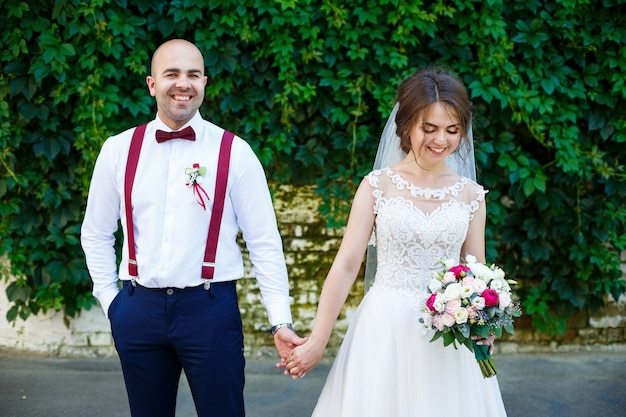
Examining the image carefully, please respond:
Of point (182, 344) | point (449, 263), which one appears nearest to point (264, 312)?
point (182, 344)

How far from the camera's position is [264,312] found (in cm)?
530

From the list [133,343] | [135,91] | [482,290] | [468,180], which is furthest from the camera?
[135,91]

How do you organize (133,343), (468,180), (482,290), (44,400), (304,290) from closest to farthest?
(482,290) < (133,343) < (468,180) < (44,400) < (304,290)

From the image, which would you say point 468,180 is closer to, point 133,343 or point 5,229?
point 133,343

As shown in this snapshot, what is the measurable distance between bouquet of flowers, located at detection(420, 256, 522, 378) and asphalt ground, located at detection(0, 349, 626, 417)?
2068mm

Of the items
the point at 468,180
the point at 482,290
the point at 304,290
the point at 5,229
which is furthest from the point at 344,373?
the point at 5,229

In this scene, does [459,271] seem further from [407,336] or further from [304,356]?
[304,356]

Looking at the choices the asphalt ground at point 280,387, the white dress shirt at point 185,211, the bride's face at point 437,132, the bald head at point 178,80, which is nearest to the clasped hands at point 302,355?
the white dress shirt at point 185,211

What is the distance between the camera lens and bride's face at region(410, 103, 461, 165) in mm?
2766

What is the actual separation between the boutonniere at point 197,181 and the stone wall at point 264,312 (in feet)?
8.23

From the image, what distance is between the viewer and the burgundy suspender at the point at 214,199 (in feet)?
8.93

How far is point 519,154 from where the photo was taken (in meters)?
5.02

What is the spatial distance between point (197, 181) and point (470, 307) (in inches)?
45.3

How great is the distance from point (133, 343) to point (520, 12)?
11.9 ft
